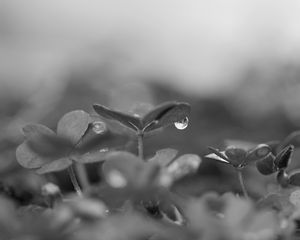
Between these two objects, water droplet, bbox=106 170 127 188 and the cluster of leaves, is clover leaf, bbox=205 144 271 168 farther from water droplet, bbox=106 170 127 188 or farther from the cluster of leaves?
water droplet, bbox=106 170 127 188

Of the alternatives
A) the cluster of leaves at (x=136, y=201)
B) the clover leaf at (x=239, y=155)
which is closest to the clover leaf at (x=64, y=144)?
the cluster of leaves at (x=136, y=201)

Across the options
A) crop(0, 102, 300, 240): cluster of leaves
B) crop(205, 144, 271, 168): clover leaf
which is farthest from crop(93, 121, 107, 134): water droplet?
crop(205, 144, 271, 168): clover leaf

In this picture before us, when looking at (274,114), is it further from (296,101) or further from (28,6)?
(28,6)

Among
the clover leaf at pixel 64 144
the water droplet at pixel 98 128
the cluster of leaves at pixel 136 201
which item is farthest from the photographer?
the water droplet at pixel 98 128

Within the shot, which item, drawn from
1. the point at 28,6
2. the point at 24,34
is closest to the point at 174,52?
the point at 24,34

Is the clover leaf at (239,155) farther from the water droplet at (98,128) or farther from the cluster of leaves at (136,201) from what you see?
the water droplet at (98,128)

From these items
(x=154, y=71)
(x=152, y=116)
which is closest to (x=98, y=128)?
(x=152, y=116)
